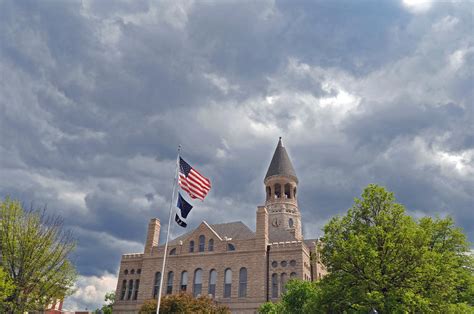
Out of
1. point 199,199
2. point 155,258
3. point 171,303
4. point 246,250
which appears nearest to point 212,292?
point 246,250

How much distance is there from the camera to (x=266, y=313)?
3816 centimetres

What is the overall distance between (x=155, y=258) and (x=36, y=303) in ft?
73.2

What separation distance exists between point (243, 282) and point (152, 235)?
16.5 metres

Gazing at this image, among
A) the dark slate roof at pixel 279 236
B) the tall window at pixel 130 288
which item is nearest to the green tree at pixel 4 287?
the tall window at pixel 130 288

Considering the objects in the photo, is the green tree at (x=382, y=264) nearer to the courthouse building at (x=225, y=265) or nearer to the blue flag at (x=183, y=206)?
the blue flag at (x=183, y=206)

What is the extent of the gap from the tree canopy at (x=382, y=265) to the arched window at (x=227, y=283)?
22.9 meters

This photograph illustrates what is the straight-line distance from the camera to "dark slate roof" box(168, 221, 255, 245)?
52.9 metres

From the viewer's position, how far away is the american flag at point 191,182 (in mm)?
25203

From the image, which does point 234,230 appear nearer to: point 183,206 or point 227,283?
point 227,283

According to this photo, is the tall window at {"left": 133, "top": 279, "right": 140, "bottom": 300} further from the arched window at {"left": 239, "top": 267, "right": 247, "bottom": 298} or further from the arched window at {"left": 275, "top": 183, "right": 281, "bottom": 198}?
the arched window at {"left": 275, "top": 183, "right": 281, "bottom": 198}

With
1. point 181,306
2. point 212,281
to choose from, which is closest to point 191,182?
point 181,306

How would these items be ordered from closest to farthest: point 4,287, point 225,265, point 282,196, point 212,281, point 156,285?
point 4,287, point 225,265, point 212,281, point 156,285, point 282,196

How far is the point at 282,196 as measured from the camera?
210ft

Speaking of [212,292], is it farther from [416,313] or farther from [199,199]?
[416,313]
